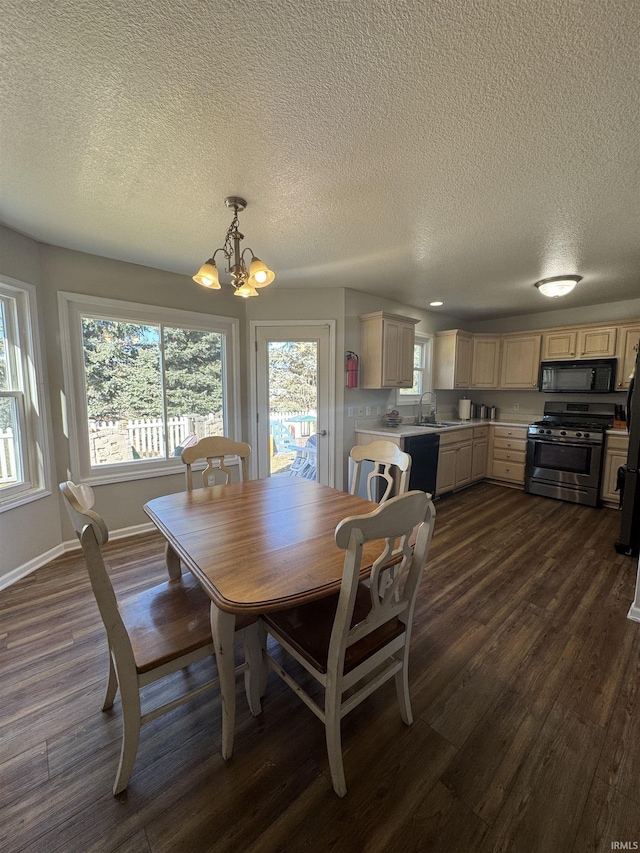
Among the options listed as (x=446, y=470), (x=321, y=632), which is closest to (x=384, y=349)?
(x=446, y=470)

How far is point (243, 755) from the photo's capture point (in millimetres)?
1309

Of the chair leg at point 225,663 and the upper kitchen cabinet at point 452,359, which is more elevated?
the upper kitchen cabinet at point 452,359

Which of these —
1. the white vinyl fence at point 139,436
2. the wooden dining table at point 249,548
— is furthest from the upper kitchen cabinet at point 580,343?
the white vinyl fence at point 139,436

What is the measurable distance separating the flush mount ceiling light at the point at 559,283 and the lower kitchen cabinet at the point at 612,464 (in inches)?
71.4

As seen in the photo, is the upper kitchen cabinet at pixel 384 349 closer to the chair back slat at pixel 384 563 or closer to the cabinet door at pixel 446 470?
the cabinet door at pixel 446 470

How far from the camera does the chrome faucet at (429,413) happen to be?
4855 mm

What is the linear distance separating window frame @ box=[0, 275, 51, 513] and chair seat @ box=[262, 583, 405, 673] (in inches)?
93.2

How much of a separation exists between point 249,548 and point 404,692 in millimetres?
893

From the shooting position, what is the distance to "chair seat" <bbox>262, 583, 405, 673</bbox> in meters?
1.22

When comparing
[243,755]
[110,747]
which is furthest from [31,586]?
[243,755]

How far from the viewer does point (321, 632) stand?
4.25 feet

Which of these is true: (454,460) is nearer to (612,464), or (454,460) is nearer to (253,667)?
(612,464)

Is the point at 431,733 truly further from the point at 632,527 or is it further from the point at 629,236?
the point at 629,236

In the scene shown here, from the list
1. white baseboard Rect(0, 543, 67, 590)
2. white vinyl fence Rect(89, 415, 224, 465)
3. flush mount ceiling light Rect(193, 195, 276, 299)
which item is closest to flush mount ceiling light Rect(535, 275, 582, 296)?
flush mount ceiling light Rect(193, 195, 276, 299)
